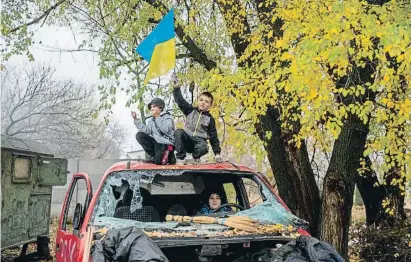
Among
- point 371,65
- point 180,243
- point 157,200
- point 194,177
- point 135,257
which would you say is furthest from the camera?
point 371,65

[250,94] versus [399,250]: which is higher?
[250,94]

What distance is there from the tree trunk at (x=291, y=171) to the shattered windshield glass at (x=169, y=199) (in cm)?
262

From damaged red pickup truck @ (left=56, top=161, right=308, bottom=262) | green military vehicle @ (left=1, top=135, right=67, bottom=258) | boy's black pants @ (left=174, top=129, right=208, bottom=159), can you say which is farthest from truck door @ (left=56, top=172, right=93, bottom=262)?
green military vehicle @ (left=1, top=135, right=67, bottom=258)

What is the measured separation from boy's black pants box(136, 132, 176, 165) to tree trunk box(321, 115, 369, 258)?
115 inches

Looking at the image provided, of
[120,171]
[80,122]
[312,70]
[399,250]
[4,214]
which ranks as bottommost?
[399,250]

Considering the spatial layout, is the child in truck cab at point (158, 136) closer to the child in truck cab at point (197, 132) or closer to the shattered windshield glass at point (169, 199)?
the child in truck cab at point (197, 132)

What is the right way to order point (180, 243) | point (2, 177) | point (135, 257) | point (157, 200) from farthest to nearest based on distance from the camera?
point (2, 177) < point (157, 200) < point (180, 243) < point (135, 257)

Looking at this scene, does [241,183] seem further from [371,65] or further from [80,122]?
[80,122]

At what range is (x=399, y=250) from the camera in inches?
352

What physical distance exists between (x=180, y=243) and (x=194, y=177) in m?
1.75

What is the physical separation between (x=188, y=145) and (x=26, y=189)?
17.1 feet

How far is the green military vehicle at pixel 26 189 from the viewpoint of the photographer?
348 inches

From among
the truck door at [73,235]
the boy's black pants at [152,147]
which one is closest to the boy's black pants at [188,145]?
the boy's black pants at [152,147]

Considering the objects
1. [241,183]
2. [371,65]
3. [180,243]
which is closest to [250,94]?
[371,65]
